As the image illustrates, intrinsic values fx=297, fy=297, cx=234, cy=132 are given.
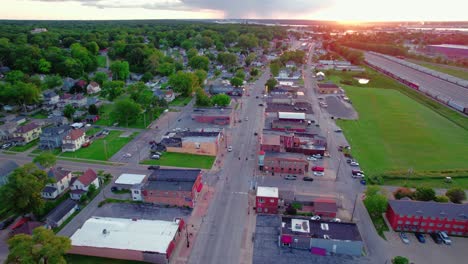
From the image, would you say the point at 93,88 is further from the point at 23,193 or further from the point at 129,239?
the point at 129,239

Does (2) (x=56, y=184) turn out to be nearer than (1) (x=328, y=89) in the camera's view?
Yes

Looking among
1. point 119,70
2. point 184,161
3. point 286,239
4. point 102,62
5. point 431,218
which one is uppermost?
point 119,70

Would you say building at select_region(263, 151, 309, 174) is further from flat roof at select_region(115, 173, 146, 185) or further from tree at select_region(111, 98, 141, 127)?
tree at select_region(111, 98, 141, 127)

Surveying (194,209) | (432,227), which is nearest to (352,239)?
(432,227)

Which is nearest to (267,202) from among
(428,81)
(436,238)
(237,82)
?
(436,238)

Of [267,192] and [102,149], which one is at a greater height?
[267,192]

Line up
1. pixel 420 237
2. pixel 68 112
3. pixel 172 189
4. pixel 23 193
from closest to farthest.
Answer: pixel 420 237
pixel 23 193
pixel 172 189
pixel 68 112

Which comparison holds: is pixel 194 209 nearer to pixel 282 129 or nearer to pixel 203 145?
pixel 203 145

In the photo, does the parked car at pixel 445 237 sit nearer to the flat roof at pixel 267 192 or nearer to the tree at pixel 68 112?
the flat roof at pixel 267 192
